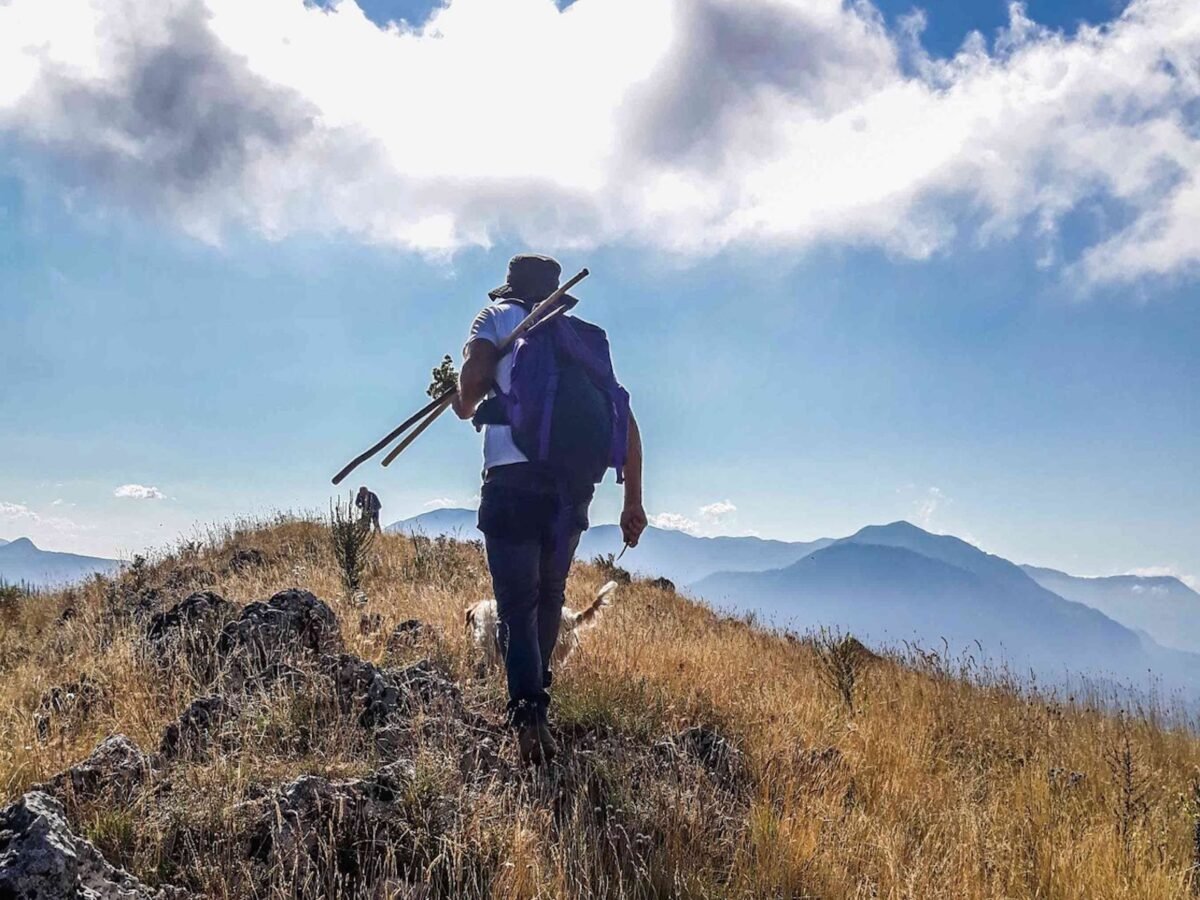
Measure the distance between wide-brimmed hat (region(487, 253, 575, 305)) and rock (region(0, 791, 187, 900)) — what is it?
285cm

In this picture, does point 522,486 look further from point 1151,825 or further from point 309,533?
point 309,533

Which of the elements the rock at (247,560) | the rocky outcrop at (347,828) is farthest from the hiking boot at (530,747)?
the rock at (247,560)

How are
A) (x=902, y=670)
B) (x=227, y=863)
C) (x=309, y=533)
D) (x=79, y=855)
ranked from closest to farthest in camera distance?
(x=79, y=855), (x=227, y=863), (x=902, y=670), (x=309, y=533)

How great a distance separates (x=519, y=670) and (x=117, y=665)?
2521 millimetres

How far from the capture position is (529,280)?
4074mm

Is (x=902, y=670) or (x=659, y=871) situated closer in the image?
(x=659, y=871)

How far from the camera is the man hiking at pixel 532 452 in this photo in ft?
11.8

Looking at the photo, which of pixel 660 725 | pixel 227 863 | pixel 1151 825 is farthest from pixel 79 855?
pixel 1151 825

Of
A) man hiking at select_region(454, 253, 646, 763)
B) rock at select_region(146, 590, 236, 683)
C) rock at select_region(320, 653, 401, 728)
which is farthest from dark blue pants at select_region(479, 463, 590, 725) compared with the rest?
rock at select_region(146, 590, 236, 683)

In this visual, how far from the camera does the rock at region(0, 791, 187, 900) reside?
188 cm

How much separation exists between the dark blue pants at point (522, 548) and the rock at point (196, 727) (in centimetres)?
129

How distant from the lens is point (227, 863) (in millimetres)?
2408

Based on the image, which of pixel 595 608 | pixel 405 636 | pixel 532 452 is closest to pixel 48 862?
pixel 532 452

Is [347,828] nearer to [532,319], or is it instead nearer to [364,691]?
[364,691]
